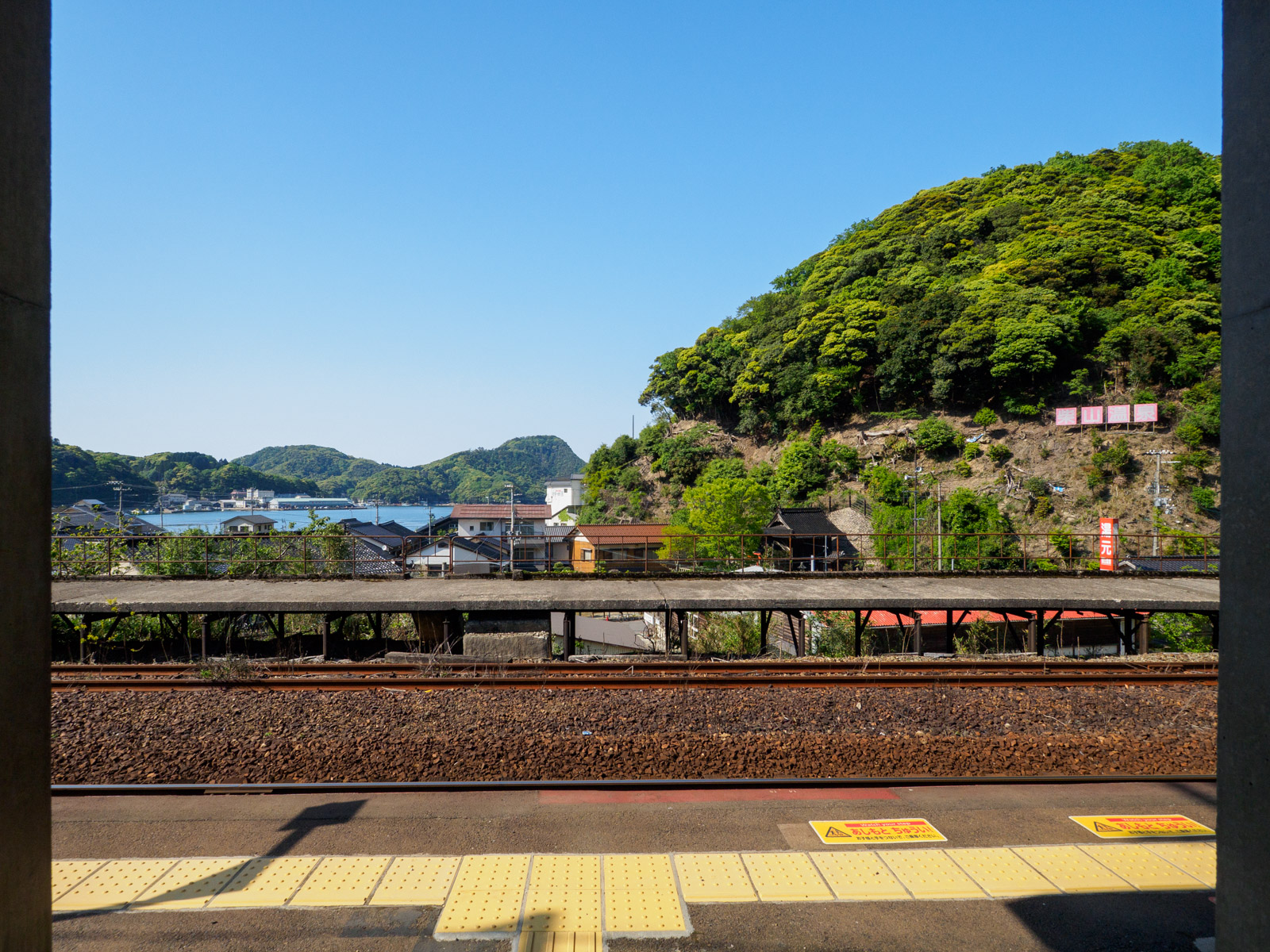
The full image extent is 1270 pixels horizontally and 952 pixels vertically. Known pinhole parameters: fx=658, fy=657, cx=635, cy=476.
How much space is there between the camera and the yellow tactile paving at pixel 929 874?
4266mm

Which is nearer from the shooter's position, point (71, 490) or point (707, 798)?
point (707, 798)

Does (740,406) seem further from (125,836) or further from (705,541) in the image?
(125,836)

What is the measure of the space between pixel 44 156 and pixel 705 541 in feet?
139

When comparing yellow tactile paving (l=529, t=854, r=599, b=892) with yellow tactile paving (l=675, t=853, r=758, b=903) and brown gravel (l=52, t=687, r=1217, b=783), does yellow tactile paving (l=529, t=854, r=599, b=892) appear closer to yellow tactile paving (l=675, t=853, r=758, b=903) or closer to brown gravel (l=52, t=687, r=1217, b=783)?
yellow tactile paving (l=675, t=853, r=758, b=903)

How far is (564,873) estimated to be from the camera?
4.50 m

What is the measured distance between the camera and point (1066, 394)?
52.2 m

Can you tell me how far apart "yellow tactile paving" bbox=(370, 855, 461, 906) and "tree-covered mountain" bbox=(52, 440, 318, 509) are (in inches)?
3121

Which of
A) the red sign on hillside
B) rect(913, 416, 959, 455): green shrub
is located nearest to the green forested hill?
rect(913, 416, 959, 455): green shrub

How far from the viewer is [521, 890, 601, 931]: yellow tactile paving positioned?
3.89 meters

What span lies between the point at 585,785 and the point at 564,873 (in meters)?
1.46

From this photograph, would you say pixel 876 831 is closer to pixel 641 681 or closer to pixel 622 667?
pixel 641 681

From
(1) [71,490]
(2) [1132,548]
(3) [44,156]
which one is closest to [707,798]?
(3) [44,156]

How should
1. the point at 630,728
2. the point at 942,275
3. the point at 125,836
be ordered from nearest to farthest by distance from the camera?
the point at 125,836, the point at 630,728, the point at 942,275

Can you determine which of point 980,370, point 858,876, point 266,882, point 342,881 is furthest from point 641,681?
point 980,370
